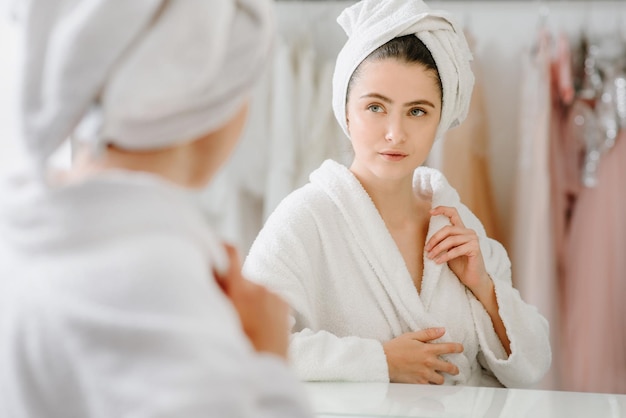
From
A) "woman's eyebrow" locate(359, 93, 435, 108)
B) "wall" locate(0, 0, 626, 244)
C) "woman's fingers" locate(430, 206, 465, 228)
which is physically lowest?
"woman's fingers" locate(430, 206, 465, 228)

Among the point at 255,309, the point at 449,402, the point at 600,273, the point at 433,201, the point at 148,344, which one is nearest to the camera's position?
the point at 148,344

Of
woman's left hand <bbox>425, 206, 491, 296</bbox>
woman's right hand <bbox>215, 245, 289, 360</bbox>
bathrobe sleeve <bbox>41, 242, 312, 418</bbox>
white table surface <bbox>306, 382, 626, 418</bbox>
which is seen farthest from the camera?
woman's left hand <bbox>425, 206, 491, 296</bbox>

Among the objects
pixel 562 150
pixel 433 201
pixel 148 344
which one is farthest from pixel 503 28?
pixel 148 344

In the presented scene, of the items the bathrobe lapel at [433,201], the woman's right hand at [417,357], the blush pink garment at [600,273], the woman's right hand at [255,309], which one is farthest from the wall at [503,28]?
the woman's right hand at [255,309]

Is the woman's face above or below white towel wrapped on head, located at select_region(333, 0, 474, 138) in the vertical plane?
below

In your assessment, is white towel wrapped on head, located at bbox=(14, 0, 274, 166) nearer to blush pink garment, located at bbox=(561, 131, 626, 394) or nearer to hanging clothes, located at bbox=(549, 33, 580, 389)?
blush pink garment, located at bbox=(561, 131, 626, 394)

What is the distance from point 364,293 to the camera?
81 cm

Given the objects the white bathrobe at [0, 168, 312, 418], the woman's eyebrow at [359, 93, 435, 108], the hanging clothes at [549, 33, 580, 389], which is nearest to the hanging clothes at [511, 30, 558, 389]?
the hanging clothes at [549, 33, 580, 389]

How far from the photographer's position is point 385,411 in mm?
712

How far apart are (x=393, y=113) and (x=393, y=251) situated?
0.43 feet

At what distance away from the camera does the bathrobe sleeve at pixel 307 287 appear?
77 centimetres

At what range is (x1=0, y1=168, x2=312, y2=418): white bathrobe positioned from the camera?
0.40 metres

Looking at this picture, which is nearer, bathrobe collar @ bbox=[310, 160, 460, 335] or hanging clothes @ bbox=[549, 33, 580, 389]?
bathrobe collar @ bbox=[310, 160, 460, 335]

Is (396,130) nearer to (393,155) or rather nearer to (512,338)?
(393,155)
